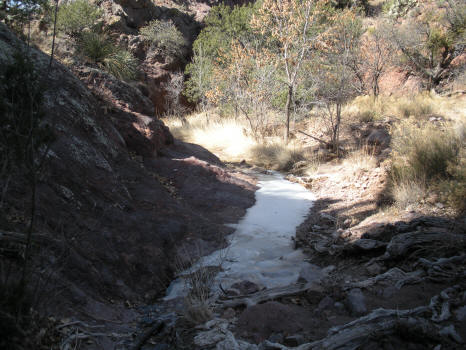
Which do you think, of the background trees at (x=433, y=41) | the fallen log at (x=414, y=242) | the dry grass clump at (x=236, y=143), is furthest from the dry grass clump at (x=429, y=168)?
the background trees at (x=433, y=41)

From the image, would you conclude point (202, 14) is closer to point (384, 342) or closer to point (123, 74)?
point (123, 74)

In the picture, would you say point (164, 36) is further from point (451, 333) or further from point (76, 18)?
point (451, 333)

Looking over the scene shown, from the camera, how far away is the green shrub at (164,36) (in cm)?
1836

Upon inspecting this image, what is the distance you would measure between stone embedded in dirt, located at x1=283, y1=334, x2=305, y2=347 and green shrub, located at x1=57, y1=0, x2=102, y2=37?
14449 millimetres

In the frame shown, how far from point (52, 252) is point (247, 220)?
3129mm

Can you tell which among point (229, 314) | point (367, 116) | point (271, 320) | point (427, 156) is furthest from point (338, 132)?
point (271, 320)

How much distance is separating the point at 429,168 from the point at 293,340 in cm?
416

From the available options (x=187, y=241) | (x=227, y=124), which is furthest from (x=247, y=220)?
(x=227, y=124)

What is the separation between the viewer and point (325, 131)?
11.9 m

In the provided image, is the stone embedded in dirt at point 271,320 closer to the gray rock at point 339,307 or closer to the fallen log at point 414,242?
the gray rock at point 339,307

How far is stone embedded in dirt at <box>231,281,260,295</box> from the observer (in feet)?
10.3

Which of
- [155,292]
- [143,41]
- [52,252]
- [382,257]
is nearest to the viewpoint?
[52,252]

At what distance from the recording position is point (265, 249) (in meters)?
4.29

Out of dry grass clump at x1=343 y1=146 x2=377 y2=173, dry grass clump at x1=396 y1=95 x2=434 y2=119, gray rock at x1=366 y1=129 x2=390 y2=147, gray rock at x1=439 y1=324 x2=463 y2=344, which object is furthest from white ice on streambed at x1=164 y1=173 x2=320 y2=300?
dry grass clump at x1=396 y1=95 x2=434 y2=119
